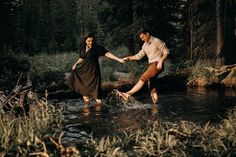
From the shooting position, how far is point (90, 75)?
13961 millimetres

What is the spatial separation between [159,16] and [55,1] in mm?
36465

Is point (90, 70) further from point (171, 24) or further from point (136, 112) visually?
point (171, 24)

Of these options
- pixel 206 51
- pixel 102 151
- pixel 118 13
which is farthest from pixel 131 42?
pixel 102 151

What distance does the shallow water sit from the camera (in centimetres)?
1014

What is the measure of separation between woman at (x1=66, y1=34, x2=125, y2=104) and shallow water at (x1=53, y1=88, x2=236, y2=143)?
0.49m

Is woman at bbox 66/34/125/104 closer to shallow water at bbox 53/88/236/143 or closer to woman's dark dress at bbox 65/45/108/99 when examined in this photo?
woman's dark dress at bbox 65/45/108/99

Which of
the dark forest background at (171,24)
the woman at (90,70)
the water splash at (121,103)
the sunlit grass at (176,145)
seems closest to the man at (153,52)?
the water splash at (121,103)

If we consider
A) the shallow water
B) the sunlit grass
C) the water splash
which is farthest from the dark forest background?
the sunlit grass

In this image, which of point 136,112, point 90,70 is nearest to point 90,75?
point 90,70

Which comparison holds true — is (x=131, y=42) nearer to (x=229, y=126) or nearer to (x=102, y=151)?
(x=229, y=126)

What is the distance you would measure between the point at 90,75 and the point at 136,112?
7.25ft

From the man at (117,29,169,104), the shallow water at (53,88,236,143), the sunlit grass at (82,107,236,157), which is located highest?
the man at (117,29,169,104)

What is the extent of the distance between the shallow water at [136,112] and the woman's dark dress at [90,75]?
48 centimetres

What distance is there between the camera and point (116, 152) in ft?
20.7
